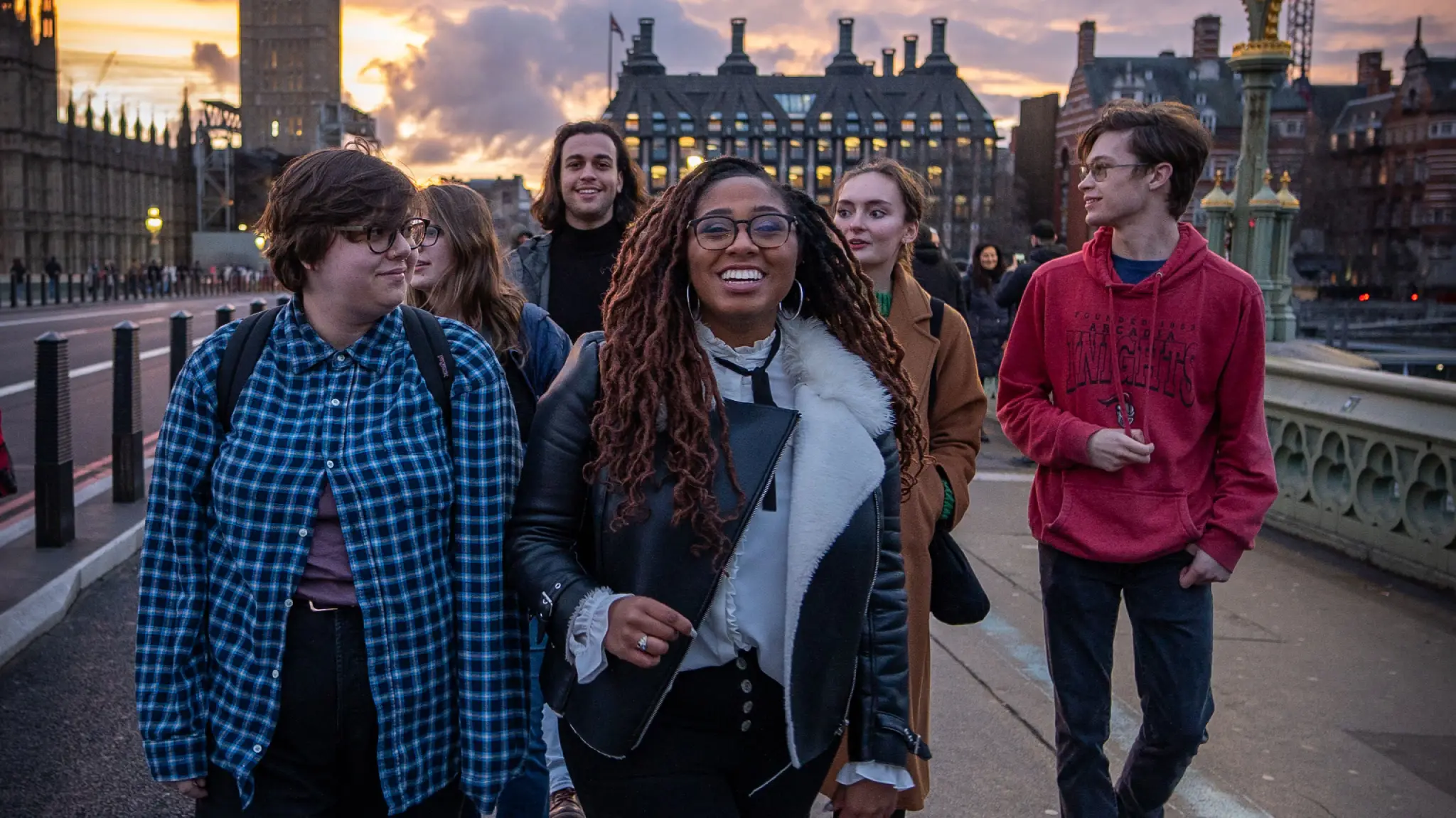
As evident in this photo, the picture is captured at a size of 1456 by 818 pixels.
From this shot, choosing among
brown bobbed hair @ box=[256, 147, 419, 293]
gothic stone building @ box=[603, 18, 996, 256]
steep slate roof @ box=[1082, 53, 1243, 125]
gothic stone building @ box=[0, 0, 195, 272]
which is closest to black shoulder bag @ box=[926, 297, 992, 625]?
brown bobbed hair @ box=[256, 147, 419, 293]

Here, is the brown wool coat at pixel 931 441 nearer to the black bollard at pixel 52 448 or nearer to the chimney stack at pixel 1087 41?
the black bollard at pixel 52 448

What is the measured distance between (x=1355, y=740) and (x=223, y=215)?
105m

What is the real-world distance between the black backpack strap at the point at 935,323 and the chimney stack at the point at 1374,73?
10734cm

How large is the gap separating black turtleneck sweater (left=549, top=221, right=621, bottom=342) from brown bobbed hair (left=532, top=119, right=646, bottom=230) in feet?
0.18

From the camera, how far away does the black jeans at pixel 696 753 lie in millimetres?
2201

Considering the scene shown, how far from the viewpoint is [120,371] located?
8.58m

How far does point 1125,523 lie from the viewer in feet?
10.8

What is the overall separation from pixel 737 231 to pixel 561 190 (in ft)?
9.08

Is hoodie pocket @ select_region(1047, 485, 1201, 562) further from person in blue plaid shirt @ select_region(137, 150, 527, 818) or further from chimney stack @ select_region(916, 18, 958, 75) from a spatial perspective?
chimney stack @ select_region(916, 18, 958, 75)

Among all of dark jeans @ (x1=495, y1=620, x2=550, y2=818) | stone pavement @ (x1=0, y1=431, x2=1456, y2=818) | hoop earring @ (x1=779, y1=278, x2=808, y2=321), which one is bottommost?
stone pavement @ (x1=0, y1=431, x2=1456, y2=818)

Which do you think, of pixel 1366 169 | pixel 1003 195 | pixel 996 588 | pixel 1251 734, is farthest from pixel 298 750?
pixel 1003 195

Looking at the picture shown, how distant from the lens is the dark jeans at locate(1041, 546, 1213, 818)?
10.6 ft

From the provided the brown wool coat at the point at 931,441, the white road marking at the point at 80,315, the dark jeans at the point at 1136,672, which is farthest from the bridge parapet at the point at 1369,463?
the white road marking at the point at 80,315

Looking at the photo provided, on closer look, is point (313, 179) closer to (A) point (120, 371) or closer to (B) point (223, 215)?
(A) point (120, 371)
